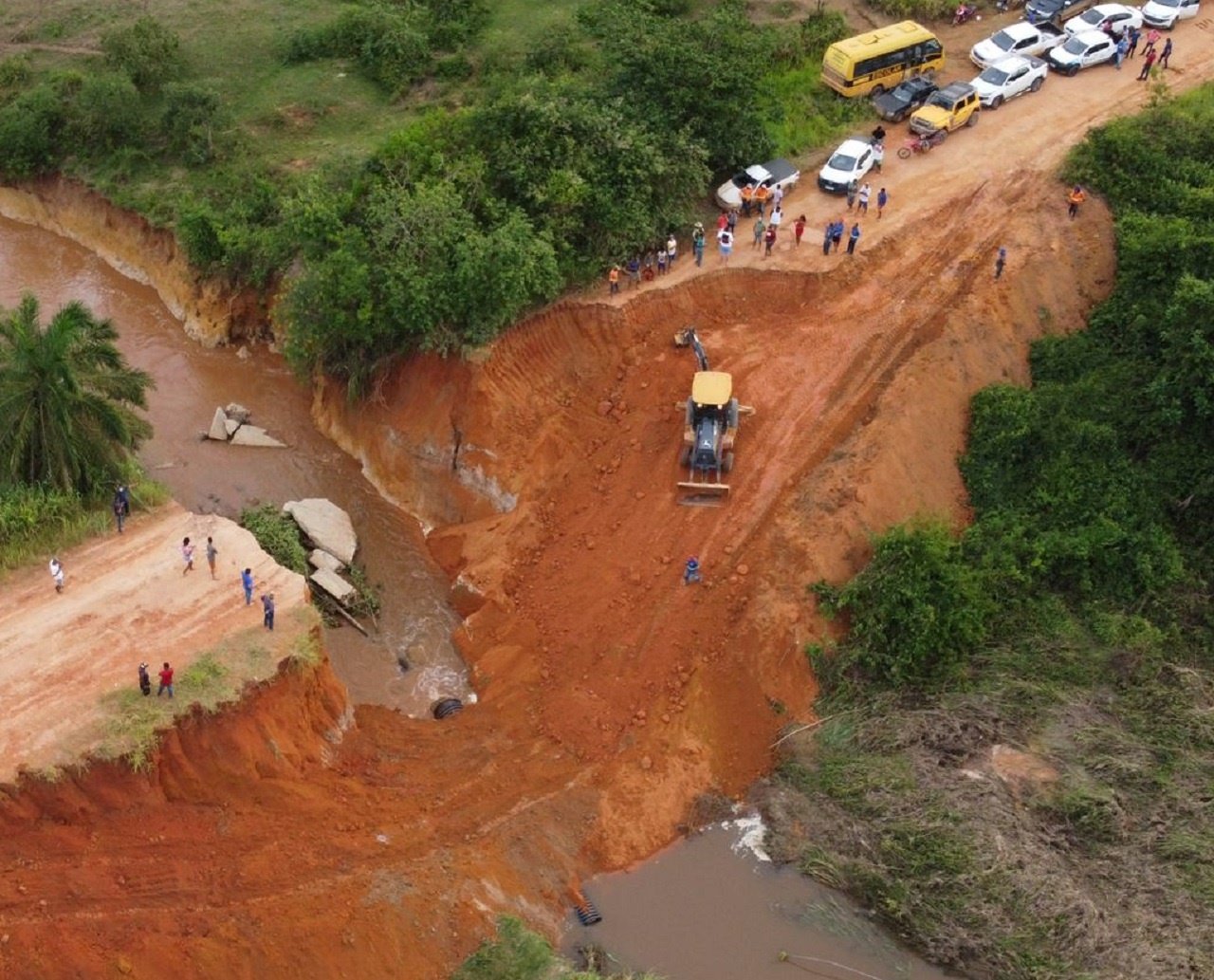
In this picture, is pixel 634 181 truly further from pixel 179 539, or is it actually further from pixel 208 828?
pixel 208 828

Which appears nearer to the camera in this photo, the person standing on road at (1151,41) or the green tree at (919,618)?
the green tree at (919,618)

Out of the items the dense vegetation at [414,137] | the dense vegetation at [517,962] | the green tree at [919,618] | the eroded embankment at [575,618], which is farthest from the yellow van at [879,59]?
the dense vegetation at [517,962]

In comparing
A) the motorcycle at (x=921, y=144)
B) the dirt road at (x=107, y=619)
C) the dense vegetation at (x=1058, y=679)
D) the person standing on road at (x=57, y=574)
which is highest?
the motorcycle at (x=921, y=144)

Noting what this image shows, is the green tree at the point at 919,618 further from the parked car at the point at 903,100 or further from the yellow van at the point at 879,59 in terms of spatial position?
the yellow van at the point at 879,59

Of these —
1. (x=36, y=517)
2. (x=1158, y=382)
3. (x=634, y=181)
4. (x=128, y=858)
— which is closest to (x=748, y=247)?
(x=634, y=181)

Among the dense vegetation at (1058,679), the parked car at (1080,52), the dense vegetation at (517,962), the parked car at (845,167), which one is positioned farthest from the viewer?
the parked car at (1080,52)

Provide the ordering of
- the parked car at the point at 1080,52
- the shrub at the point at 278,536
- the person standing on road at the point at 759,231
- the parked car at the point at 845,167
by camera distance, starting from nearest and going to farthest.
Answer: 1. the shrub at the point at 278,536
2. the person standing on road at the point at 759,231
3. the parked car at the point at 845,167
4. the parked car at the point at 1080,52
